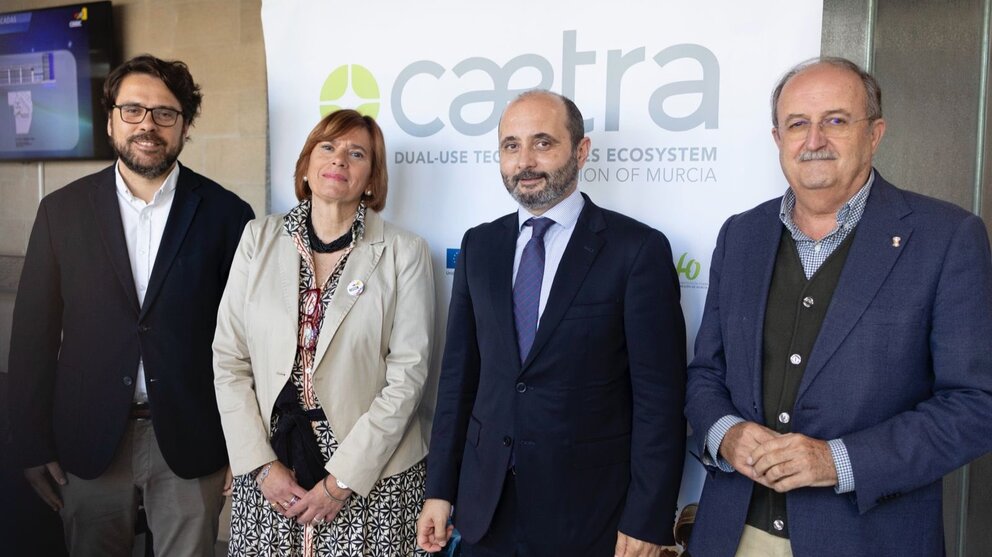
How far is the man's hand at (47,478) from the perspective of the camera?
2.40 m

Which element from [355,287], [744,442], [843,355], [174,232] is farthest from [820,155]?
[174,232]

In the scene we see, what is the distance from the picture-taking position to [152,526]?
234 centimetres

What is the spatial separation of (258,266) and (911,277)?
5.45 feet

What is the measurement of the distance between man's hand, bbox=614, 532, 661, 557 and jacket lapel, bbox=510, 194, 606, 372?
459 millimetres

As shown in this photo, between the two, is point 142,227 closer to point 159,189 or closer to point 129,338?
point 159,189

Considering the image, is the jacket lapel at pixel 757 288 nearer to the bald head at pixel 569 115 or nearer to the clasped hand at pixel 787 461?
the clasped hand at pixel 787 461

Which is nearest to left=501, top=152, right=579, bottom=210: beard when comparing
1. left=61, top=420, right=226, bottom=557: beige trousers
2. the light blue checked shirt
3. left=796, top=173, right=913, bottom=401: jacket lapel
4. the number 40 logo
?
the number 40 logo

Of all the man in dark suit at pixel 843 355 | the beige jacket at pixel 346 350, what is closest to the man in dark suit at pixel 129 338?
the beige jacket at pixel 346 350

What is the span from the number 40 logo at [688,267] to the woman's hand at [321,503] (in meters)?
1.12

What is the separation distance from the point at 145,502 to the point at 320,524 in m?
0.67

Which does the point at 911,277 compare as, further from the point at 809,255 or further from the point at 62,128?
the point at 62,128

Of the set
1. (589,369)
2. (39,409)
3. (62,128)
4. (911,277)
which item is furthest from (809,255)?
(62,128)

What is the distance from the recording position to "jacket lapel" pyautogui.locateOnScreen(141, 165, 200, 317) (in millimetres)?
2244

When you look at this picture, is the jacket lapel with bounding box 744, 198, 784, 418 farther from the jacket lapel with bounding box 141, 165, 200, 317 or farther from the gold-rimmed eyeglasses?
the jacket lapel with bounding box 141, 165, 200, 317
